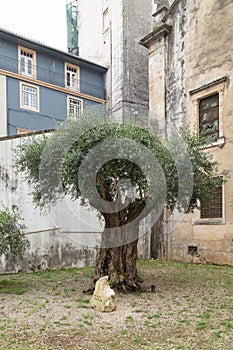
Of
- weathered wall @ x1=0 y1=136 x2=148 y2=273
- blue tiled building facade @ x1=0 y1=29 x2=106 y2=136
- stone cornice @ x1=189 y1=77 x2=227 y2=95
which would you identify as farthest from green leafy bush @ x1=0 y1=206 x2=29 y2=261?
blue tiled building facade @ x1=0 y1=29 x2=106 y2=136

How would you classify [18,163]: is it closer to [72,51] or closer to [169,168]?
[169,168]

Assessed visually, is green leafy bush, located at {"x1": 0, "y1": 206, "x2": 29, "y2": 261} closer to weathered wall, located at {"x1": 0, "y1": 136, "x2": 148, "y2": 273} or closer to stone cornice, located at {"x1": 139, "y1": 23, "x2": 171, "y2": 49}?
weathered wall, located at {"x1": 0, "y1": 136, "x2": 148, "y2": 273}

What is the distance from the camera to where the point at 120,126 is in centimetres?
744

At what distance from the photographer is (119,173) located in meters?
7.16

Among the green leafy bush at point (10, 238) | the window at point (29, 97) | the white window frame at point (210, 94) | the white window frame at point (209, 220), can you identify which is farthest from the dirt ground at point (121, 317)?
the window at point (29, 97)

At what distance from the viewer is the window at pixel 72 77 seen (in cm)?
2291

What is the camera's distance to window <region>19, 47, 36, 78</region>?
21016 mm

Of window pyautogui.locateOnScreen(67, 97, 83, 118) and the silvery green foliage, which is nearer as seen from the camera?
the silvery green foliage

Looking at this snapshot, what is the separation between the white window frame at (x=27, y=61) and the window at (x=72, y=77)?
2.29m

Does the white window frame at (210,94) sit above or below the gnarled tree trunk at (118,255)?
above

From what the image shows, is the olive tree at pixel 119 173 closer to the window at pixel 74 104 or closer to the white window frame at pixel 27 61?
the white window frame at pixel 27 61

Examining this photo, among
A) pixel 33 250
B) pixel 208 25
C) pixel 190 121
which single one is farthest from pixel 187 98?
pixel 33 250

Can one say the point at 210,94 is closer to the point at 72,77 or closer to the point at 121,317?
the point at 121,317

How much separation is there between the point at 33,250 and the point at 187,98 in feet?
26.9
